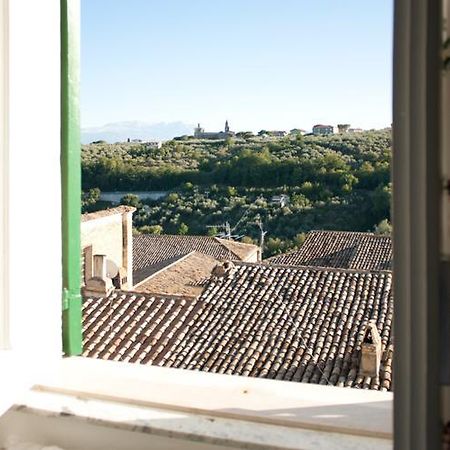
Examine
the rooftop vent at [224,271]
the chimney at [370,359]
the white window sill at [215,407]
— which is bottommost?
the chimney at [370,359]

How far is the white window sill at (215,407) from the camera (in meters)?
0.76

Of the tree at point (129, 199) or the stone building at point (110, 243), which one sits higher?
the tree at point (129, 199)

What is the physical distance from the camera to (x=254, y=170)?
14867 millimetres

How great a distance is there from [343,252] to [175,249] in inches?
154

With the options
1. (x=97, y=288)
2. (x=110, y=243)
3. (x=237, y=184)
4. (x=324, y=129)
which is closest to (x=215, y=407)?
(x=97, y=288)

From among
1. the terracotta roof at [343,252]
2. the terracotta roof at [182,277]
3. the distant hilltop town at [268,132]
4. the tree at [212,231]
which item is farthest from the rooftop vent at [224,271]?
the tree at [212,231]

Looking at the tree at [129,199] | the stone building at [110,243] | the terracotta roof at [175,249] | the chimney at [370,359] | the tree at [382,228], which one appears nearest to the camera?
the chimney at [370,359]

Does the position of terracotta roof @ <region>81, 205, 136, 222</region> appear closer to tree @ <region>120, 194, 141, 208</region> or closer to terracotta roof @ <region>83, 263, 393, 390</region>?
tree @ <region>120, 194, 141, 208</region>

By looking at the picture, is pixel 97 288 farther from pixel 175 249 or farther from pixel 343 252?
pixel 175 249

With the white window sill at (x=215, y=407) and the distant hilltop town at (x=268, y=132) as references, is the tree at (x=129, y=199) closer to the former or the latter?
the distant hilltop town at (x=268, y=132)

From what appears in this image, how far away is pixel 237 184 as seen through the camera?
14.7m

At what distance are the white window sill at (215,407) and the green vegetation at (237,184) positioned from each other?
11772 mm
